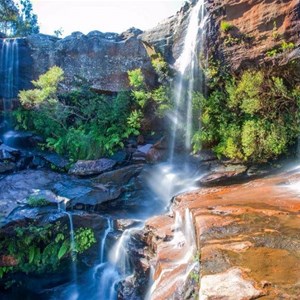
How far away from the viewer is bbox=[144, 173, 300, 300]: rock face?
9.12ft

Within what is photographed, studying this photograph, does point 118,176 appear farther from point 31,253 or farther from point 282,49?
point 282,49

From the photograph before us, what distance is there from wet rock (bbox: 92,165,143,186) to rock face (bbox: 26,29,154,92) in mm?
4174

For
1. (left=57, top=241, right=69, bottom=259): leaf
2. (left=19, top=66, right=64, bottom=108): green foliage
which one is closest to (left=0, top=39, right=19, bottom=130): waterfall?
(left=19, top=66, right=64, bottom=108): green foliage

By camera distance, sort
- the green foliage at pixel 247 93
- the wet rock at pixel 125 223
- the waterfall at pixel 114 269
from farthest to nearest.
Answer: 1. the green foliage at pixel 247 93
2. the wet rock at pixel 125 223
3. the waterfall at pixel 114 269

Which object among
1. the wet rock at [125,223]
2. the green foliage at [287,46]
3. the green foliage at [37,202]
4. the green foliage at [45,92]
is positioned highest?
the green foliage at [287,46]

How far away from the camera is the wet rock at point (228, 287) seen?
2.63 metres

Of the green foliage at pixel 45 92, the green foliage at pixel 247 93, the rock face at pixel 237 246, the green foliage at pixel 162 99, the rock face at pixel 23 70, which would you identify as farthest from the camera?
the rock face at pixel 23 70

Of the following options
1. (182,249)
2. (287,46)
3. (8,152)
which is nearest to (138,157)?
(8,152)

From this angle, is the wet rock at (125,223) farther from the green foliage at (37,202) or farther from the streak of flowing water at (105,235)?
the green foliage at (37,202)

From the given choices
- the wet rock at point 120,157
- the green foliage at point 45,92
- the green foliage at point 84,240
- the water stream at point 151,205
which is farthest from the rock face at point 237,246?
the green foliage at point 45,92

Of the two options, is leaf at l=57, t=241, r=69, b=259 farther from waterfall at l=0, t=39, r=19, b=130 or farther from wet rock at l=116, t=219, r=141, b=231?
waterfall at l=0, t=39, r=19, b=130

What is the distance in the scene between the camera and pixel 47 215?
7801mm

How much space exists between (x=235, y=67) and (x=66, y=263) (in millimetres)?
7966

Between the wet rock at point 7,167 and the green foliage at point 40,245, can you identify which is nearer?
the green foliage at point 40,245
